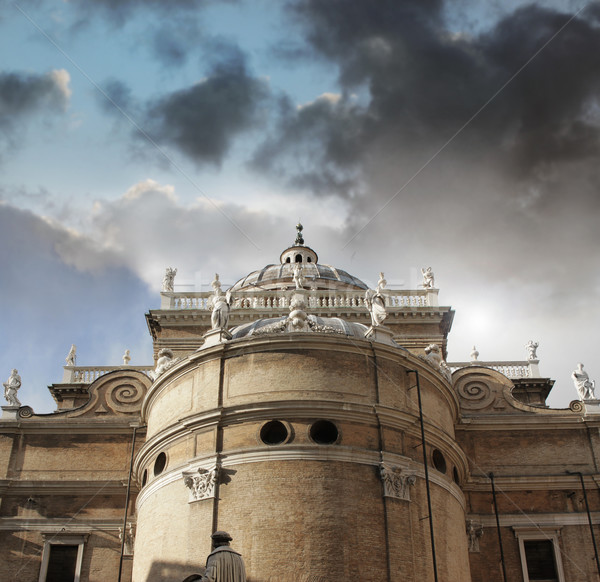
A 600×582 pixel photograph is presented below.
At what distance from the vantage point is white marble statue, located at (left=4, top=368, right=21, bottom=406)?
29266 millimetres

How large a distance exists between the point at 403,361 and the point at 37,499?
1347 centimetres

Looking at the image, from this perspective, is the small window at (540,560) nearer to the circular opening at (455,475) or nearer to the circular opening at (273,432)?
the circular opening at (455,475)

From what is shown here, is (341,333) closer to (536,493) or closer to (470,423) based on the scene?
(470,423)

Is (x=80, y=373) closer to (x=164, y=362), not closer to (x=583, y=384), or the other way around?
(x=164, y=362)

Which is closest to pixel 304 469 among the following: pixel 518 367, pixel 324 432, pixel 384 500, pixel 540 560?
pixel 324 432

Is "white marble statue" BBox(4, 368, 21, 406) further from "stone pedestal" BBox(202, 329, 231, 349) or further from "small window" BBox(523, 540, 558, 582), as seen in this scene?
"small window" BBox(523, 540, 558, 582)

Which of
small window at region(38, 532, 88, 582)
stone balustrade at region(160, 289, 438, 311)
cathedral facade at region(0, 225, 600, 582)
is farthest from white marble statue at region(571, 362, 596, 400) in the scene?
small window at region(38, 532, 88, 582)

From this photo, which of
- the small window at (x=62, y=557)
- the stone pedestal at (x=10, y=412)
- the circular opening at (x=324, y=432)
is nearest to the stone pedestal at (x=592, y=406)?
the circular opening at (x=324, y=432)

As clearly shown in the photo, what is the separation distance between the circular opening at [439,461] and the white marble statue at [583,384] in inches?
303

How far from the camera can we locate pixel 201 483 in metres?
21.7

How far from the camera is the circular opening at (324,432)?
22062 millimetres

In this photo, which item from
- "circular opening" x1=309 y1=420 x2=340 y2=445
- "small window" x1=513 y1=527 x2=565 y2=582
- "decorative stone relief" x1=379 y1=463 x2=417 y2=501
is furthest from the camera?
"small window" x1=513 y1=527 x2=565 y2=582

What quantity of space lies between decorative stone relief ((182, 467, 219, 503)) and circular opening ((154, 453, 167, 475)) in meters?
2.13

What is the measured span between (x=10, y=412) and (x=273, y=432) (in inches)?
463
